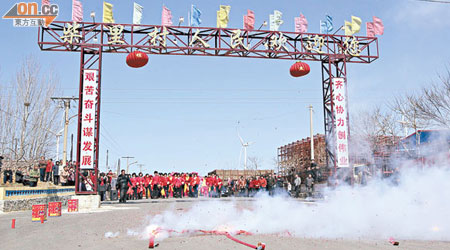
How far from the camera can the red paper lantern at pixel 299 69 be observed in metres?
17.7

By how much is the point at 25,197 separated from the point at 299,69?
13.7 m

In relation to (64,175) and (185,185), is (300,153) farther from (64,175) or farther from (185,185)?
(64,175)

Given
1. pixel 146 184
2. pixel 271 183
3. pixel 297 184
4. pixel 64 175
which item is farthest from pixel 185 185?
pixel 297 184

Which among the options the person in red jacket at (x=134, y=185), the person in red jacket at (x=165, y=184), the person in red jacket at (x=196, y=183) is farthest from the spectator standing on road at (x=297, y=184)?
the person in red jacket at (x=134, y=185)

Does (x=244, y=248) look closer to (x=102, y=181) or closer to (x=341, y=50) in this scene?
(x=341, y=50)

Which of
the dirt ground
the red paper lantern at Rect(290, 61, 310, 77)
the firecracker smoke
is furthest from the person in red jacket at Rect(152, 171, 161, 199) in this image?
the dirt ground

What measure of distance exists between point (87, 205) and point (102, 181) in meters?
7.37

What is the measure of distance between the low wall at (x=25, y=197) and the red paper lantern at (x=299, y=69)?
43.4 feet

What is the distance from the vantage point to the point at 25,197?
18.2 m

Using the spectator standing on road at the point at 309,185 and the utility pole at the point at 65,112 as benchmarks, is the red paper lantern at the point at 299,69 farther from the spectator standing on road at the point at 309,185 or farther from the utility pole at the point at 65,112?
the utility pole at the point at 65,112

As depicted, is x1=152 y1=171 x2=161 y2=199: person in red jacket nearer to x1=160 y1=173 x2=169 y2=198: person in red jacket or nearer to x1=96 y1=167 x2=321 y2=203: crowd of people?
x1=96 y1=167 x2=321 y2=203: crowd of people

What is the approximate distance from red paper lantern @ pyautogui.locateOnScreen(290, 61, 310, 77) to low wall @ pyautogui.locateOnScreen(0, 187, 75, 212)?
13236mm

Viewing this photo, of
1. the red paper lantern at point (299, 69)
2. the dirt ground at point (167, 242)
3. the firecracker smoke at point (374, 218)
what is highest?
the red paper lantern at point (299, 69)

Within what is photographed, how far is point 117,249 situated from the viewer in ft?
23.9
